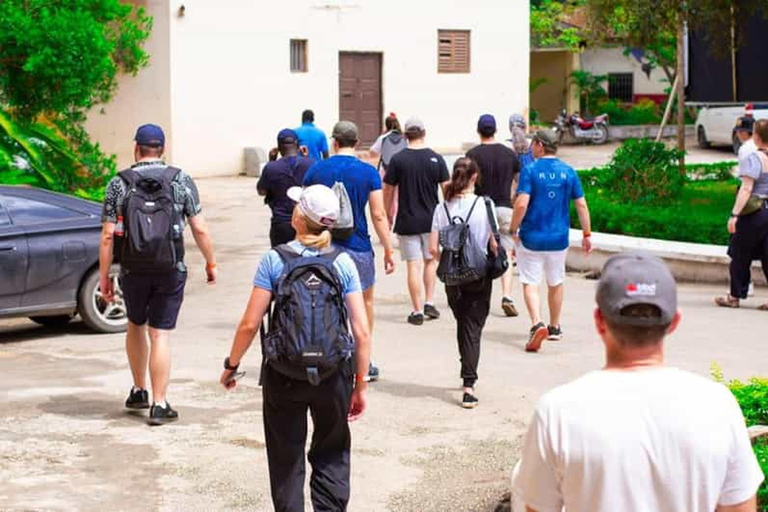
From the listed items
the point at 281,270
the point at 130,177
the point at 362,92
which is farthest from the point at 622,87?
the point at 281,270

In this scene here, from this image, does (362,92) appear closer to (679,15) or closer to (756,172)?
(679,15)

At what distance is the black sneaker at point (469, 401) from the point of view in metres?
9.46

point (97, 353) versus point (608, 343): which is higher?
point (608, 343)

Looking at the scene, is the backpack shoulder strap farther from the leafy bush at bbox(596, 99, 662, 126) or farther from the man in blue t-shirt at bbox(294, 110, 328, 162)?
the leafy bush at bbox(596, 99, 662, 126)

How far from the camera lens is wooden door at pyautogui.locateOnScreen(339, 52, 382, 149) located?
3047cm

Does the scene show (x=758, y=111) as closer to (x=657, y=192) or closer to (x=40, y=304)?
(x=657, y=192)

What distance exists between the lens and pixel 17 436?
8.73m

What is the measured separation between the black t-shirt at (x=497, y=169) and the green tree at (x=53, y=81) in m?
5.46

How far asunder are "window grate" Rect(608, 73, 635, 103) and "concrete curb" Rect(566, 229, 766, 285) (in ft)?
92.1

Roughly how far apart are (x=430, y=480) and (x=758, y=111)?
21.5 m

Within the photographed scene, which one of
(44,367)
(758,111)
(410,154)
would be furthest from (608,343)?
(758,111)

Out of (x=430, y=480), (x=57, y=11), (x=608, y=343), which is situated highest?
(x=57, y=11)

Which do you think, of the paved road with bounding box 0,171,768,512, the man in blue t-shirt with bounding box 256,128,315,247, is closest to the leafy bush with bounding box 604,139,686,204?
the paved road with bounding box 0,171,768,512

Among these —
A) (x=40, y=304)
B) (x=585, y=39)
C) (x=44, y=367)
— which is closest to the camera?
(x=44, y=367)
